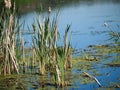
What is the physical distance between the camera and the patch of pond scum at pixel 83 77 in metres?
9.17

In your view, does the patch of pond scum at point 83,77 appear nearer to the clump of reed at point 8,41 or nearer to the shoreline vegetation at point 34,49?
the shoreline vegetation at point 34,49

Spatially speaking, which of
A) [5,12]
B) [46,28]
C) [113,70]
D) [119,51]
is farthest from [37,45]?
[119,51]

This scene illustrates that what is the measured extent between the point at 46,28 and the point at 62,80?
1.77 meters

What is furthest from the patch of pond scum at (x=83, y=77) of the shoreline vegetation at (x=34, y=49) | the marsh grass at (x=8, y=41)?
the marsh grass at (x=8, y=41)

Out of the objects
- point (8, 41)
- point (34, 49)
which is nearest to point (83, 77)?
point (34, 49)

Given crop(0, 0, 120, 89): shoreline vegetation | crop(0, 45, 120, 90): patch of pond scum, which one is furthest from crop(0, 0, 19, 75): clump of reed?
crop(0, 45, 120, 90): patch of pond scum

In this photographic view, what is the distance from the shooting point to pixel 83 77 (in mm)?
9797

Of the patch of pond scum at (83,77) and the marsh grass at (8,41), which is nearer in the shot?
the patch of pond scum at (83,77)

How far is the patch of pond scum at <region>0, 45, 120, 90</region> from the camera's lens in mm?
9172

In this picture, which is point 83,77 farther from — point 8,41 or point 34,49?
point 8,41

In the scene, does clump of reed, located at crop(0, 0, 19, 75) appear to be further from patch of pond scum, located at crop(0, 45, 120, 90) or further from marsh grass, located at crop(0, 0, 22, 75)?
patch of pond scum, located at crop(0, 45, 120, 90)

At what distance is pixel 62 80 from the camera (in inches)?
358

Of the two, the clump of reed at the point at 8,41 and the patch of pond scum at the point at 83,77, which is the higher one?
the clump of reed at the point at 8,41

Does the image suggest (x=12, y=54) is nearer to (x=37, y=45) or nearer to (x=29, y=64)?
(x=37, y=45)
